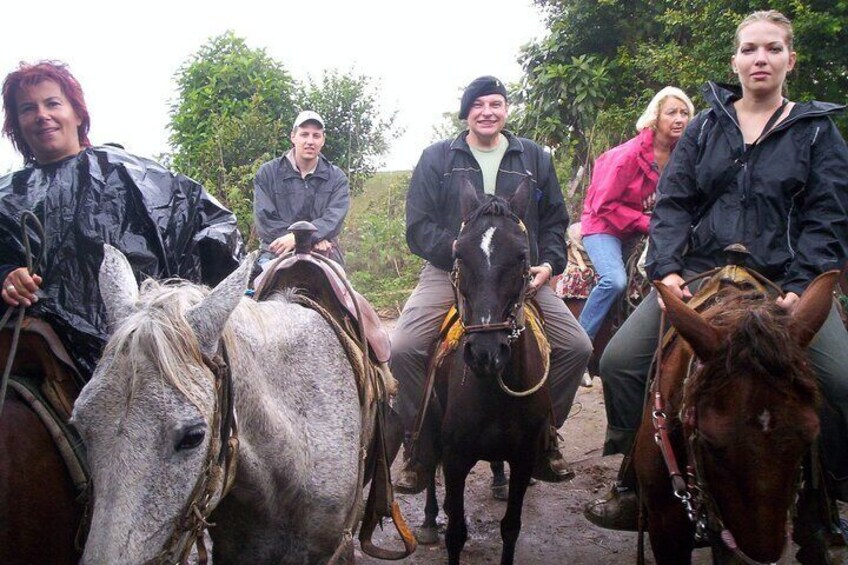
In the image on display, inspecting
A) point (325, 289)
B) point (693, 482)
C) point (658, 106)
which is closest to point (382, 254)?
point (658, 106)

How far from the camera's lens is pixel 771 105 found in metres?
2.84

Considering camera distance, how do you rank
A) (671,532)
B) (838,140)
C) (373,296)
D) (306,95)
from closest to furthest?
(671,532), (838,140), (373,296), (306,95)

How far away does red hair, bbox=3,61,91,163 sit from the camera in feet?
8.75

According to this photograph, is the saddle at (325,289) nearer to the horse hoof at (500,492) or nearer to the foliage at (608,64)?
the horse hoof at (500,492)

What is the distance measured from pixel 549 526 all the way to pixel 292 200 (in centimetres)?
388

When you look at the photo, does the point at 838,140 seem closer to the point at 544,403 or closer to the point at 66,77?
the point at 544,403

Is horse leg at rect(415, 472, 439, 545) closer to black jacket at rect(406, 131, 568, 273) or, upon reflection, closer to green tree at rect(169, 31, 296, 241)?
black jacket at rect(406, 131, 568, 273)

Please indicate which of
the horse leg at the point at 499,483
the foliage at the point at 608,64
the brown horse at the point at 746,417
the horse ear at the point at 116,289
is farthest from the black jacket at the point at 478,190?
the foliage at the point at 608,64

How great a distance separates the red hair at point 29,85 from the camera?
105 inches

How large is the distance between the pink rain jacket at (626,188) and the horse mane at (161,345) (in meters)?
3.77

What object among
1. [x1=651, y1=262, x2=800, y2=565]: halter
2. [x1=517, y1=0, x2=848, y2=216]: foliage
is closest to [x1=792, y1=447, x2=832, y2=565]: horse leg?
[x1=651, y1=262, x2=800, y2=565]: halter

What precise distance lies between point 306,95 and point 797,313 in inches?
417

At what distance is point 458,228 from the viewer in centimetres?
398

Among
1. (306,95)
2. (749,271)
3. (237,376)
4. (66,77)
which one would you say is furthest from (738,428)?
(306,95)
